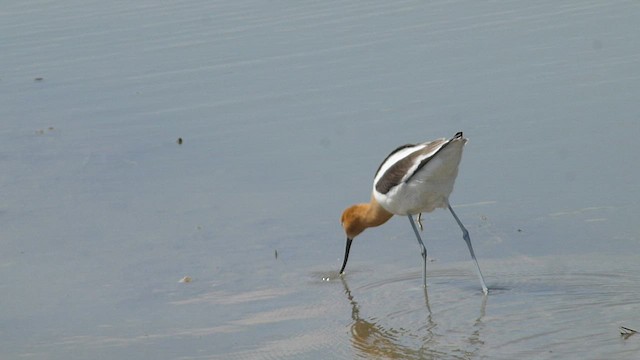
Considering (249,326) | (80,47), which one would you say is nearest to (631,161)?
(249,326)

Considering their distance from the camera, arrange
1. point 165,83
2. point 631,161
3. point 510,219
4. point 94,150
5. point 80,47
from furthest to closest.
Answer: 1. point 80,47
2. point 165,83
3. point 94,150
4. point 631,161
5. point 510,219

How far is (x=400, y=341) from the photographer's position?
6.35 meters

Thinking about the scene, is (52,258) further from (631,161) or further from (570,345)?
(631,161)

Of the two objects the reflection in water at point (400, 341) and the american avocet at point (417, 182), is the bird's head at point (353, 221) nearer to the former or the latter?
the american avocet at point (417, 182)

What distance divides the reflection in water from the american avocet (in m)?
0.60

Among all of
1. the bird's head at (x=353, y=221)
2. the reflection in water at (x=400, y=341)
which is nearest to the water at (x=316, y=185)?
the reflection in water at (x=400, y=341)

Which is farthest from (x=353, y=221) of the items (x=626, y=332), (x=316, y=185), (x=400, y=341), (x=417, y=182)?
(x=626, y=332)

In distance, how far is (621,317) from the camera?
621cm

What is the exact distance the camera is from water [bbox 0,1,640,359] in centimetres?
664

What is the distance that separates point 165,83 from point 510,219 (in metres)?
5.52

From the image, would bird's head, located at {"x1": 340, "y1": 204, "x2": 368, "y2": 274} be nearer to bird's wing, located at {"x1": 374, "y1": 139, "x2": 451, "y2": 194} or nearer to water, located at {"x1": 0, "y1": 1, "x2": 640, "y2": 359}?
water, located at {"x1": 0, "y1": 1, "x2": 640, "y2": 359}

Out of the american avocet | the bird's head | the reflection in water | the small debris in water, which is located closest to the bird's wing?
the american avocet

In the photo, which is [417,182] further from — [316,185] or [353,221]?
[316,185]

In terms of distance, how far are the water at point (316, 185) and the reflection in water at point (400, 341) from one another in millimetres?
17
